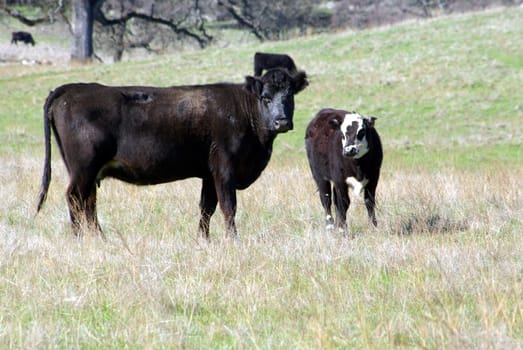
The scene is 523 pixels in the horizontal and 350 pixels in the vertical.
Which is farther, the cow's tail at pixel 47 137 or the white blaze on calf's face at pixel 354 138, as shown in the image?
the white blaze on calf's face at pixel 354 138

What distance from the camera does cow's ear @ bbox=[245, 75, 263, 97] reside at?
9258mm

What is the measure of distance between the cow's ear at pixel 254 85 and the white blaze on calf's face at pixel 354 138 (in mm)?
1221

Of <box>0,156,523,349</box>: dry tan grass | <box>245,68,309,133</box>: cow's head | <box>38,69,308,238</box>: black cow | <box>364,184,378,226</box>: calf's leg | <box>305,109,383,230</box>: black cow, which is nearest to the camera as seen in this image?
<box>0,156,523,349</box>: dry tan grass

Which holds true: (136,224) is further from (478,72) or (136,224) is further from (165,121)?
(478,72)

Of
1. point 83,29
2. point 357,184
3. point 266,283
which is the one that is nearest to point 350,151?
point 357,184

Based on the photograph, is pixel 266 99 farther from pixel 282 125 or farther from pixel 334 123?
pixel 334 123

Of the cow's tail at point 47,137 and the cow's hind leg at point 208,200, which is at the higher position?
the cow's tail at point 47,137

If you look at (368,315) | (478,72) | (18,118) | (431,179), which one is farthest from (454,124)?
(368,315)

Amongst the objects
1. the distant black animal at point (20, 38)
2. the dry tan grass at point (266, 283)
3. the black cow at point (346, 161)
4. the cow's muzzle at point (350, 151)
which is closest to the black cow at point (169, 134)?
the dry tan grass at point (266, 283)

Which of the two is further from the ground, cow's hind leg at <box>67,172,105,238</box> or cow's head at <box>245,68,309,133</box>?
cow's head at <box>245,68,309,133</box>

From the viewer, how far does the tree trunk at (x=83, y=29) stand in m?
37.4

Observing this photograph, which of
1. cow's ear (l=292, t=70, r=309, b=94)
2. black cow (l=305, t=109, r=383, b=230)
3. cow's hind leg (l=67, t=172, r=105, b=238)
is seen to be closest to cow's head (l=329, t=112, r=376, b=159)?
black cow (l=305, t=109, r=383, b=230)

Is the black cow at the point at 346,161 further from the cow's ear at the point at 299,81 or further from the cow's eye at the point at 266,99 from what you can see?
the cow's eye at the point at 266,99

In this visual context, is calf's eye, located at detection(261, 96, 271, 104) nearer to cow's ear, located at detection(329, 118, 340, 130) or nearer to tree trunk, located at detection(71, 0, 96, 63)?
cow's ear, located at detection(329, 118, 340, 130)
